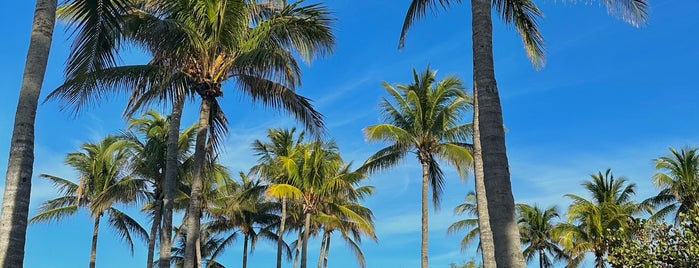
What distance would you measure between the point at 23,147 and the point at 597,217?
2682 cm

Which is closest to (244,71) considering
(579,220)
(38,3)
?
(38,3)

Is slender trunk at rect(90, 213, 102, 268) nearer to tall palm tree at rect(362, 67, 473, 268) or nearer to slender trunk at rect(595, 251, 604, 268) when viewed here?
tall palm tree at rect(362, 67, 473, 268)

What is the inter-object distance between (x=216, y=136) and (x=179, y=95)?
177 cm

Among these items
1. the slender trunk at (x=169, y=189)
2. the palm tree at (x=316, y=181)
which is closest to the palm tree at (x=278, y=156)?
the palm tree at (x=316, y=181)

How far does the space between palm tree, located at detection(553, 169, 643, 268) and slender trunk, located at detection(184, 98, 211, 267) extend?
19424mm

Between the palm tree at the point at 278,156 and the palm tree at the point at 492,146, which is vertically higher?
the palm tree at the point at 278,156

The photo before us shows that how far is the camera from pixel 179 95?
15.1 metres

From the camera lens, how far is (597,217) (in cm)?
2941

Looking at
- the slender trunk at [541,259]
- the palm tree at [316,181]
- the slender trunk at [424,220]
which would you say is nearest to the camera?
the slender trunk at [424,220]

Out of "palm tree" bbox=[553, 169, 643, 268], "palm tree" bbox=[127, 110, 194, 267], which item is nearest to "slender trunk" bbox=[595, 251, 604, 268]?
"palm tree" bbox=[553, 169, 643, 268]

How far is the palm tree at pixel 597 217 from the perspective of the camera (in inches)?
1155

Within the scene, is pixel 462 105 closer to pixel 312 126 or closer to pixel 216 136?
pixel 312 126

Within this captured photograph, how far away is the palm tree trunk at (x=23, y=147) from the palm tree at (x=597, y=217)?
81.1ft

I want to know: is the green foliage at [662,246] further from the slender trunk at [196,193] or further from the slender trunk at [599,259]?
the slender trunk at [599,259]
